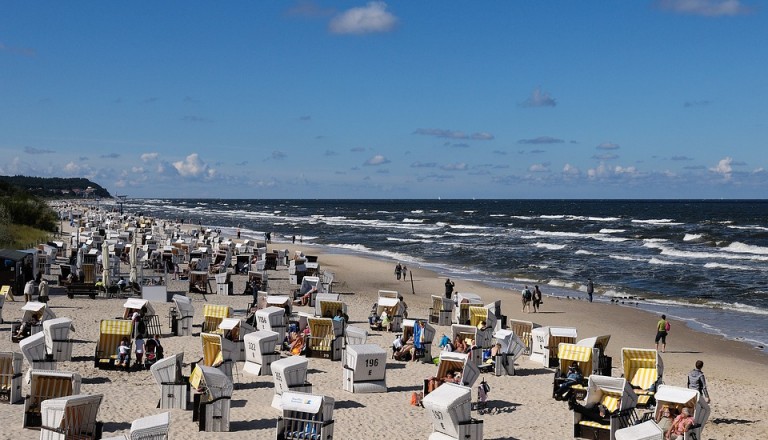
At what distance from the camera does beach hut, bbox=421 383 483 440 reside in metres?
10.4

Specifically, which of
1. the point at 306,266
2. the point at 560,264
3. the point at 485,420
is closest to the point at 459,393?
the point at 485,420

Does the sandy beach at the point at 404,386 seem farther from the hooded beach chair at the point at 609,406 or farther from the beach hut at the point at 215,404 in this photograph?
the hooded beach chair at the point at 609,406

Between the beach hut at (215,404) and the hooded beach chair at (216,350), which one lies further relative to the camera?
the hooded beach chair at (216,350)

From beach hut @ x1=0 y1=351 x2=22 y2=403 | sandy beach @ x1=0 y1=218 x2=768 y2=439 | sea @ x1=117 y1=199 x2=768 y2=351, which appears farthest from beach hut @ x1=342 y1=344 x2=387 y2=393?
sea @ x1=117 y1=199 x2=768 y2=351

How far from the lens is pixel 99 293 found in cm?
2567

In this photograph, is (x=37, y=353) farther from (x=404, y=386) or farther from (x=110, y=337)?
(x=404, y=386)

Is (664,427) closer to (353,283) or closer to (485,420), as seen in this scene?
(485,420)

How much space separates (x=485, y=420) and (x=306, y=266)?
2135 centimetres

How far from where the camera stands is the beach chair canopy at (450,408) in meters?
10.4

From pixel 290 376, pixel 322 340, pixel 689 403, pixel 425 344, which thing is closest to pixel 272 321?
pixel 322 340

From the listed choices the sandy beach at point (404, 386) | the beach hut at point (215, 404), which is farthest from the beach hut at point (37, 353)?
the beach hut at point (215, 404)

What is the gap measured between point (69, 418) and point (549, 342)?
10.9 m

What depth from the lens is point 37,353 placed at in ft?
45.0

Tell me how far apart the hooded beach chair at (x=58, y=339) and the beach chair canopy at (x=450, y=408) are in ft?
28.1
